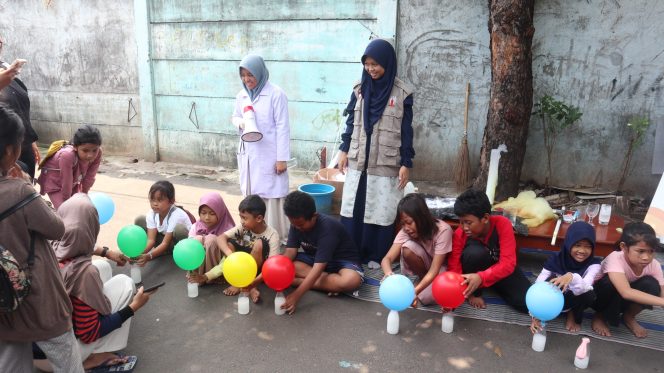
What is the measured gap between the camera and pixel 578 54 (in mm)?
5289

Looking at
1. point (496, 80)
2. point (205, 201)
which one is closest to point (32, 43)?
point (205, 201)

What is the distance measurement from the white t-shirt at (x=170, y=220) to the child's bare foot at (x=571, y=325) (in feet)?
9.70

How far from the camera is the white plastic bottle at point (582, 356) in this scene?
258cm

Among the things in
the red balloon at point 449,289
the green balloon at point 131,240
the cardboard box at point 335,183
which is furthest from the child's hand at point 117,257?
the red balloon at point 449,289

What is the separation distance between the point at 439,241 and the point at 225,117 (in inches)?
189

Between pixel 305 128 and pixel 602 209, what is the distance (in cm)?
397

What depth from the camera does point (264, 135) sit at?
→ 3.92m

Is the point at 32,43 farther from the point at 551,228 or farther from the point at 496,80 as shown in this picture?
the point at 551,228

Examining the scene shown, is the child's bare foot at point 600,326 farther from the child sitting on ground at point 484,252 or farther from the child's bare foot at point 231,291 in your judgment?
the child's bare foot at point 231,291

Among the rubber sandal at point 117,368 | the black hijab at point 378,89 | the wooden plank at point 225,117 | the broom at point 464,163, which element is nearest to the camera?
the rubber sandal at point 117,368

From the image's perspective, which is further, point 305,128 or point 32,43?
point 32,43

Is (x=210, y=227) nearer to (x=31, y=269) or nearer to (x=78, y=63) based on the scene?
(x=31, y=269)

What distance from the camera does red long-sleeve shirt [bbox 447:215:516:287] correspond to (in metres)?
3.05

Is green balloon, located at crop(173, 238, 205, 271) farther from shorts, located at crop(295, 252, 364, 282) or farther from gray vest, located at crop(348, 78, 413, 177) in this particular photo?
gray vest, located at crop(348, 78, 413, 177)
